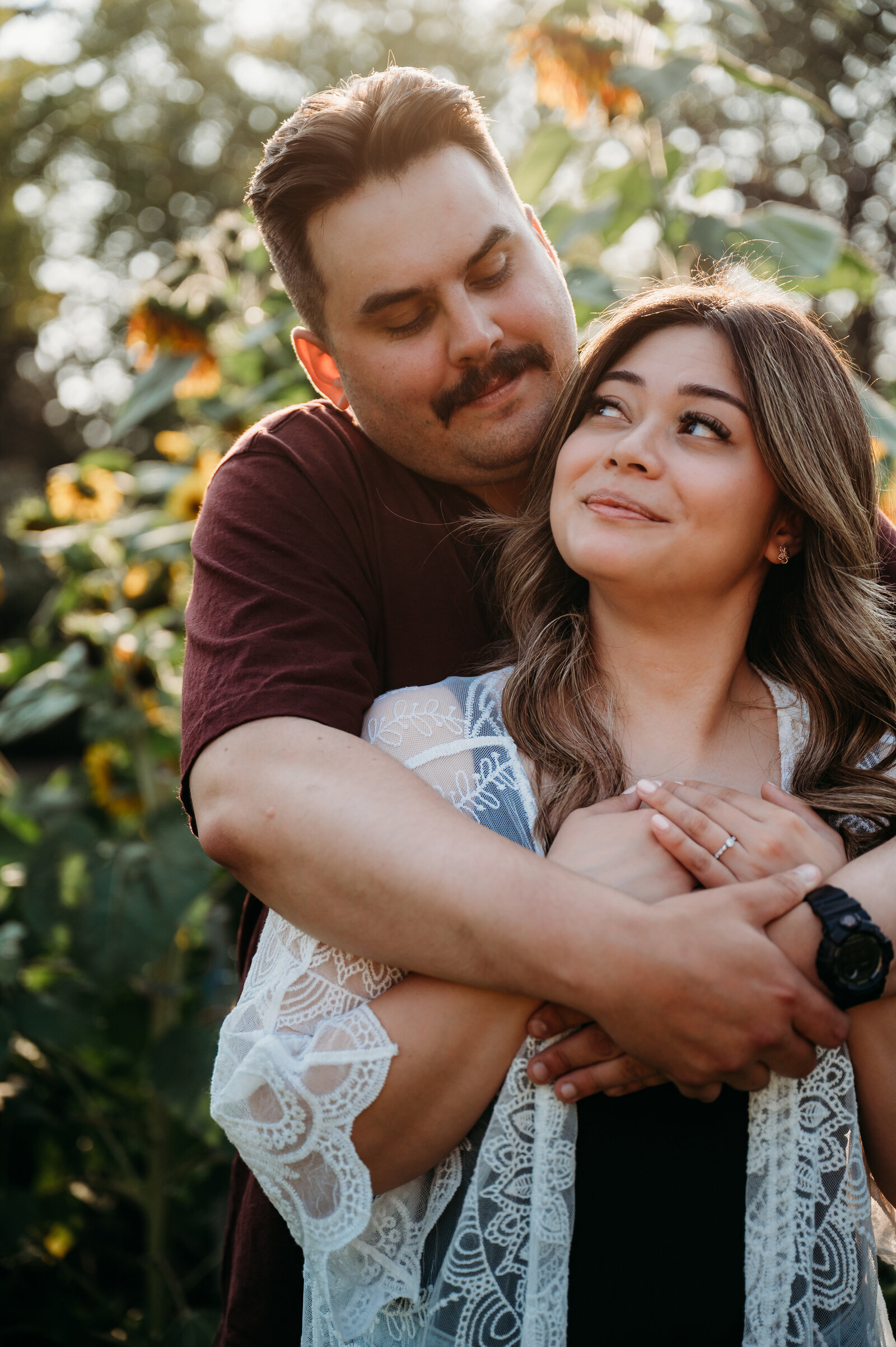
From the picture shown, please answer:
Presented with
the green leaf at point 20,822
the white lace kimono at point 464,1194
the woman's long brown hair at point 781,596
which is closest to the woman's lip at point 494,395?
the woman's long brown hair at point 781,596

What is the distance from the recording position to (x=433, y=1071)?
1290mm

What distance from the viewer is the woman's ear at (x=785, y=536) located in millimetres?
1671

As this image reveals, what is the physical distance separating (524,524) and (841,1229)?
1.15 metres

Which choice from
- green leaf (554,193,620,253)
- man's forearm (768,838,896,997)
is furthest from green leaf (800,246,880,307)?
man's forearm (768,838,896,997)

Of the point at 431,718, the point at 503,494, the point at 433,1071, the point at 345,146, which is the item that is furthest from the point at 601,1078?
the point at 345,146

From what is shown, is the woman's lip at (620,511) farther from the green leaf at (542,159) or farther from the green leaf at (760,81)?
the green leaf at (542,159)

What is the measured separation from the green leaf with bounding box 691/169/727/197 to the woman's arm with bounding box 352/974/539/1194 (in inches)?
93.3

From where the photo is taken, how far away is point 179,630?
3.63 m

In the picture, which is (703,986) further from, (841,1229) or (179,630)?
(179,630)

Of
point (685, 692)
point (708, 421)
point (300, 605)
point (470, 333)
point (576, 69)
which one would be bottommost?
point (685, 692)

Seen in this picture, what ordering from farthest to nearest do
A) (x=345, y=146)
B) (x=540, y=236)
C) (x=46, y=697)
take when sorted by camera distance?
(x=46, y=697)
(x=540, y=236)
(x=345, y=146)

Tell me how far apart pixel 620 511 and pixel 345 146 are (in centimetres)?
86

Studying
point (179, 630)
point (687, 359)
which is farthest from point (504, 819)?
point (179, 630)

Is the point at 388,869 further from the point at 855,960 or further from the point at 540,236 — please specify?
the point at 540,236
